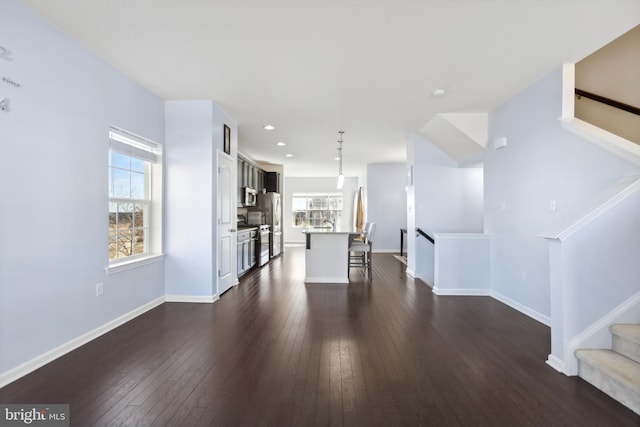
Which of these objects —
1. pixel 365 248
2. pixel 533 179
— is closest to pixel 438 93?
pixel 533 179

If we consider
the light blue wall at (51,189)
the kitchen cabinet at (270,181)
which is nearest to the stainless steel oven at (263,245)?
the kitchen cabinet at (270,181)

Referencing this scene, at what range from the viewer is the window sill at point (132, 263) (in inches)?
127

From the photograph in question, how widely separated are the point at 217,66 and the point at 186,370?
9.20 ft

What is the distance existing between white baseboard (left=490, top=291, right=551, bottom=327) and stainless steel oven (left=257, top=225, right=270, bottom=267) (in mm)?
4540

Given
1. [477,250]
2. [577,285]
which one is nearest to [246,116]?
[477,250]

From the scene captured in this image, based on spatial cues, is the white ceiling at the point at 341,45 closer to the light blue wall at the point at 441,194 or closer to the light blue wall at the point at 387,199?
the light blue wall at the point at 441,194

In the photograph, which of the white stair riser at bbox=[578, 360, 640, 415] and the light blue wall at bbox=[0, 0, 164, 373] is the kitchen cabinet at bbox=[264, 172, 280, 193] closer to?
the light blue wall at bbox=[0, 0, 164, 373]

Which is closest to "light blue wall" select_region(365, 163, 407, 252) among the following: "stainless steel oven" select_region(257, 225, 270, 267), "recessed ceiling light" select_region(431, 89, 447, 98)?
"stainless steel oven" select_region(257, 225, 270, 267)

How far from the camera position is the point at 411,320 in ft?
11.5

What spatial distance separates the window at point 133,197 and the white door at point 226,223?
0.78 meters

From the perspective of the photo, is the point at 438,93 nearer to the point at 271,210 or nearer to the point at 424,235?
the point at 424,235

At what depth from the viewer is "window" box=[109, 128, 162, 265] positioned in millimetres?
3385

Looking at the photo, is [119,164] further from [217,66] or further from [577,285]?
[577,285]

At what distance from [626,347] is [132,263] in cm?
444
